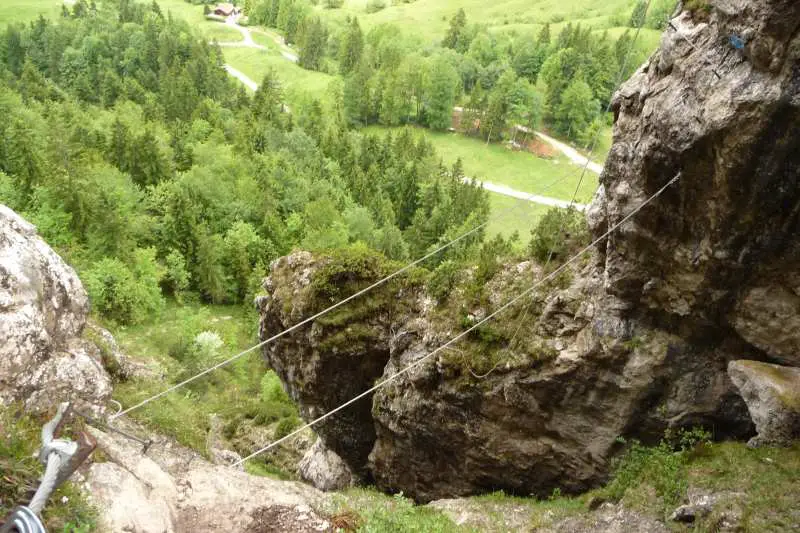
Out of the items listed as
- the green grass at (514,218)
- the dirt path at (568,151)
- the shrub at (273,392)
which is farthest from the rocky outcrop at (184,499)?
the dirt path at (568,151)

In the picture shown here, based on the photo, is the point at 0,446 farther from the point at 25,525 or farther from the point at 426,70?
the point at 426,70

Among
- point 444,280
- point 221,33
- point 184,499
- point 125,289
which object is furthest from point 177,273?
point 221,33

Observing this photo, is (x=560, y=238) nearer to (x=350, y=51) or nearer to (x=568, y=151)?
(x=568, y=151)

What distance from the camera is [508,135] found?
83.5 metres

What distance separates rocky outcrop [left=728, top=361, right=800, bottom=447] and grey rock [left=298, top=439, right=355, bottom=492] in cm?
1304

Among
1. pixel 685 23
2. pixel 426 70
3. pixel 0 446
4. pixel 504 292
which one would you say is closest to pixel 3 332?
pixel 0 446

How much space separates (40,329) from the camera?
10.8 meters

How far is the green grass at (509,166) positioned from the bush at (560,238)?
52.3 metres

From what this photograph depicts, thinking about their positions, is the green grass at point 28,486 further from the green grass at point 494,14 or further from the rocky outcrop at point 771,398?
the green grass at point 494,14

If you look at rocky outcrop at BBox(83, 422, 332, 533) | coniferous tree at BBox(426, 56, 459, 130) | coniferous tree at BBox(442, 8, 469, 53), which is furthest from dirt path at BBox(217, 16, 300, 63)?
rocky outcrop at BBox(83, 422, 332, 533)

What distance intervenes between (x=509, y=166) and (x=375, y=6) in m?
108

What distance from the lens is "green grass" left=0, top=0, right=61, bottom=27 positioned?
12499cm

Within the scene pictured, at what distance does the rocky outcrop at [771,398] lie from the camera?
10.8m

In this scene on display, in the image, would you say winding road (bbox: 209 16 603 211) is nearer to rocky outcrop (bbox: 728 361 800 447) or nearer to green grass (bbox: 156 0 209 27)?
green grass (bbox: 156 0 209 27)
